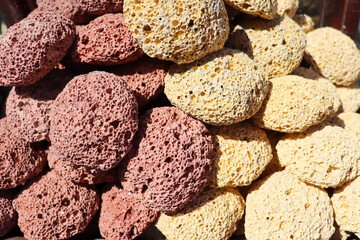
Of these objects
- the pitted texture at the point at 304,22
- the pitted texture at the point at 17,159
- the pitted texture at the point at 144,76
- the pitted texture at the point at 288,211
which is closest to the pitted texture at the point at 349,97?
the pitted texture at the point at 304,22

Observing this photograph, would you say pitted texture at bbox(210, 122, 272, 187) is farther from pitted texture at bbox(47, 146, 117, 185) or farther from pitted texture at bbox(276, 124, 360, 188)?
pitted texture at bbox(47, 146, 117, 185)

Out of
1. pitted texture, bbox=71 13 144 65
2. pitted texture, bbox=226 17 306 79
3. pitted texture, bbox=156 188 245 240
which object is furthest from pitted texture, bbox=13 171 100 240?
pitted texture, bbox=226 17 306 79

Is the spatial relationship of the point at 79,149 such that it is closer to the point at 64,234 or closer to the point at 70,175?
the point at 70,175

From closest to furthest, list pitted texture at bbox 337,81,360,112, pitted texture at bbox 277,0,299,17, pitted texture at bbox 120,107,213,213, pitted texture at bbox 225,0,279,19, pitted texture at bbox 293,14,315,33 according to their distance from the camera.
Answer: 1. pitted texture at bbox 120,107,213,213
2. pitted texture at bbox 225,0,279,19
3. pitted texture at bbox 277,0,299,17
4. pitted texture at bbox 337,81,360,112
5. pitted texture at bbox 293,14,315,33

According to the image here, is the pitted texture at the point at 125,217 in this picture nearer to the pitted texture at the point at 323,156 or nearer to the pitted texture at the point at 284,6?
the pitted texture at the point at 323,156

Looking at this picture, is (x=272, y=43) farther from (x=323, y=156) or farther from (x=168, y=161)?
(x=168, y=161)

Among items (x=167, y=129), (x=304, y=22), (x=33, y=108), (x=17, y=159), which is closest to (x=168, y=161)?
(x=167, y=129)

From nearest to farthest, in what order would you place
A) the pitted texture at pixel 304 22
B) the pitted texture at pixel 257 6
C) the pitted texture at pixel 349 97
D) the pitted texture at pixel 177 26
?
the pitted texture at pixel 177 26 < the pitted texture at pixel 257 6 < the pitted texture at pixel 349 97 < the pitted texture at pixel 304 22
